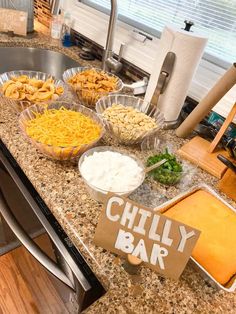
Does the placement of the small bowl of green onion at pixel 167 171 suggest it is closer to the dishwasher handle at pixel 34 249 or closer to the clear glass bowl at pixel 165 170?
the clear glass bowl at pixel 165 170

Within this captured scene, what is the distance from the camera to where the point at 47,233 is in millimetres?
696

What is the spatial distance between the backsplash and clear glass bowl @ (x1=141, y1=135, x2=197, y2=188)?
130cm

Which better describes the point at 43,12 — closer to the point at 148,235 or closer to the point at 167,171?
the point at 167,171

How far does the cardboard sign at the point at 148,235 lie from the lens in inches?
18.5

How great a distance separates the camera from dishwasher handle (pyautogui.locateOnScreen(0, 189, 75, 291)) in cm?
66

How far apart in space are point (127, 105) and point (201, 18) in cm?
52

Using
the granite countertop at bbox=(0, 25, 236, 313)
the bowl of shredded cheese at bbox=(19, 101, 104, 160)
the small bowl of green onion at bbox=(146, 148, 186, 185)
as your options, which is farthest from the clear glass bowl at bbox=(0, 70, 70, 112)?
the small bowl of green onion at bbox=(146, 148, 186, 185)

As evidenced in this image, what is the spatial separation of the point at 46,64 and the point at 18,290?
1247 millimetres

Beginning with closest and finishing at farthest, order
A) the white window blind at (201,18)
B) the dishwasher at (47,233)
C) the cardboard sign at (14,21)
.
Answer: the dishwasher at (47,233)
the white window blind at (201,18)
the cardboard sign at (14,21)

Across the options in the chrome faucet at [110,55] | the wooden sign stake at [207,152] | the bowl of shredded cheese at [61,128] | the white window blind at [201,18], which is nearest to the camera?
the bowl of shredded cheese at [61,128]

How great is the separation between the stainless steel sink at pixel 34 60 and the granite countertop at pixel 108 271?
0.88m

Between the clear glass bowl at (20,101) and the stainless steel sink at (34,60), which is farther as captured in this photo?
the stainless steel sink at (34,60)

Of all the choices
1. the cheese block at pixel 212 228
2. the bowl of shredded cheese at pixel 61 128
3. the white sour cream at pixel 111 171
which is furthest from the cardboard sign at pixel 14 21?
the cheese block at pixel 212 228

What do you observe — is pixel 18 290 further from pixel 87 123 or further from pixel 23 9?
pixel 23 9
